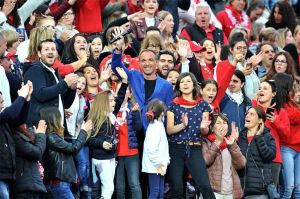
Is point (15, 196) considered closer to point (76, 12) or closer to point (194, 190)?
point (194, 190)

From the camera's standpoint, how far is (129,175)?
14.3 metres

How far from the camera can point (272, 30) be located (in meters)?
19.3

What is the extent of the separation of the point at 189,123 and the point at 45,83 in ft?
7.02

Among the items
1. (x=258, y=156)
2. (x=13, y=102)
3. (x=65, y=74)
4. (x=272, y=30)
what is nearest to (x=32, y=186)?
(x=13, y=102)

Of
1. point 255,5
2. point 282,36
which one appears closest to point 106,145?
point 282,36

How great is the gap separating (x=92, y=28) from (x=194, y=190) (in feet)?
12.7

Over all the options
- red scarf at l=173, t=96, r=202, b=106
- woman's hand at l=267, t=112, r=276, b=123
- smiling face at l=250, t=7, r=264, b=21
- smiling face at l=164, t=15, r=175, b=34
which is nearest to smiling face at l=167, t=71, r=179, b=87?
red scarf at l=173, t=96, r=202, b=106

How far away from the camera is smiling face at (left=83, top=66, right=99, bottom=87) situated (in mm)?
14848

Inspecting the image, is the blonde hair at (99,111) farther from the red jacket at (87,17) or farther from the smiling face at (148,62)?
the red jacket at (87,17)

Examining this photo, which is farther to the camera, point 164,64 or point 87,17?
point 87,17

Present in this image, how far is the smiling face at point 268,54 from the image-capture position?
18078 millimetres

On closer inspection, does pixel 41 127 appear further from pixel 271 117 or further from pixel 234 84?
pixel 234 84

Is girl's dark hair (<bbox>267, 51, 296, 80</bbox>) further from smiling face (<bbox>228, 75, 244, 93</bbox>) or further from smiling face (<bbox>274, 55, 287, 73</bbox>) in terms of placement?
smiling face (<bbox>228, 75, 244, 93</bbox>)

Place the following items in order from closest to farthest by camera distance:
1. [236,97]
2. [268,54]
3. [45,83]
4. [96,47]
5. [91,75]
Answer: [45,83]
[91,75]
[96,47]
[236,97]
[268,54]
